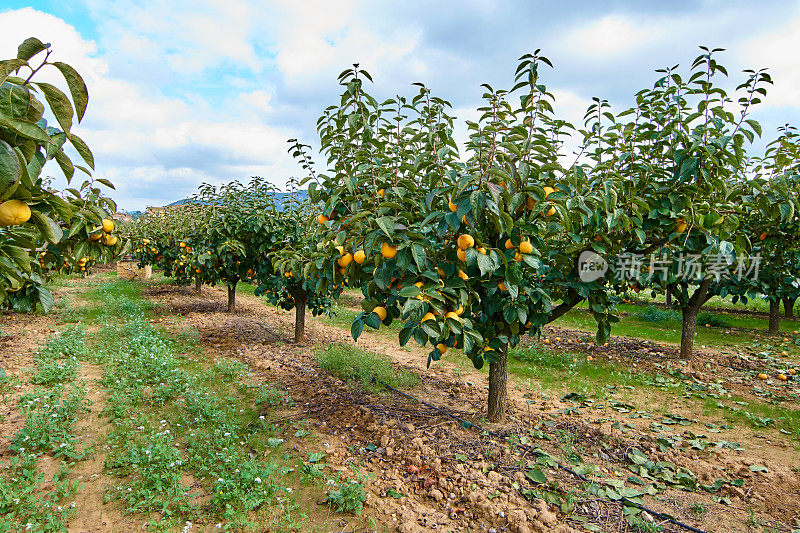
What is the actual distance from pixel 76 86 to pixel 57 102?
69 mm

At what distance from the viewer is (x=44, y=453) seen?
3.34 metres

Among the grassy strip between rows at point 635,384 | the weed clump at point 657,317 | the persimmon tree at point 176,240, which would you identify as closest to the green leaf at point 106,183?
the grassy strip between rows at point 635,384

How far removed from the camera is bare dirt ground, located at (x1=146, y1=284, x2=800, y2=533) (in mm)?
2682

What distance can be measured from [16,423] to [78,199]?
10.1 feet

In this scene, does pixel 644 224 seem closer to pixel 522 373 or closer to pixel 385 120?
pixel 385 120

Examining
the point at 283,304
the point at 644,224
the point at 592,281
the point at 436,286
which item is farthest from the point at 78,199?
the point at 283,304

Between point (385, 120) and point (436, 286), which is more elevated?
point (385, 120)

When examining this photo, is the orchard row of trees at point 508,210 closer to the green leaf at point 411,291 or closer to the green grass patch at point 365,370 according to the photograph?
the green leaf at point 411,291

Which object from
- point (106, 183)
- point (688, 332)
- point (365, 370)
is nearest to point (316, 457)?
point (365, 370)

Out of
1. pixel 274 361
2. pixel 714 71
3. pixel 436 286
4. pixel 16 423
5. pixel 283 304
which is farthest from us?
pixel 283 304

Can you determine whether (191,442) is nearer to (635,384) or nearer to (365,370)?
(365,370)

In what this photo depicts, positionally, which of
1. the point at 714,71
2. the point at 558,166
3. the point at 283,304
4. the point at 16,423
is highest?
the point at 714,71

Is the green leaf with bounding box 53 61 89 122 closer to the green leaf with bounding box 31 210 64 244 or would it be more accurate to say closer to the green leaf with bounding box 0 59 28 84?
the green leaf with bounding box 0 59 28 84

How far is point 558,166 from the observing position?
263 centimetres
